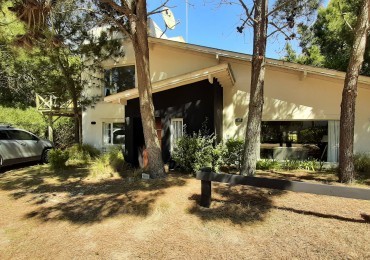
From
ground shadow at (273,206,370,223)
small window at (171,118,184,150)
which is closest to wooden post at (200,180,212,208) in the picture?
ground shadow at (273,206,370,223)

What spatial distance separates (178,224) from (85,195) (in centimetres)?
322

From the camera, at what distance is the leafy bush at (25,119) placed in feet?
64.0

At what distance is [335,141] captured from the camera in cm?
1112

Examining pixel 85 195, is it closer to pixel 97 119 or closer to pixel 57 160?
pixel 57 160

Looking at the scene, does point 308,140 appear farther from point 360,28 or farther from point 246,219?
point 246,219

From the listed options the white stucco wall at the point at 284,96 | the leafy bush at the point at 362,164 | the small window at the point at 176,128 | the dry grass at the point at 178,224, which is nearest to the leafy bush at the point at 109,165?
the dry grass at the point at 178,224

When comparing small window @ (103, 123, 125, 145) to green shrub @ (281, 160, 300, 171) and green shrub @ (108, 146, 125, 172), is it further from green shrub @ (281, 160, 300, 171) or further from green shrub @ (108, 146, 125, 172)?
green shrub @ (281, 160, 300, 171)

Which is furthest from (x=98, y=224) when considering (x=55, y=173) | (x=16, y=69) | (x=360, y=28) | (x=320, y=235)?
(x=16, y=69)

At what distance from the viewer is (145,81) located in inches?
313

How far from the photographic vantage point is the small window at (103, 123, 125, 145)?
608 inches

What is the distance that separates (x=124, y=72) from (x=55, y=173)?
21.9 ft

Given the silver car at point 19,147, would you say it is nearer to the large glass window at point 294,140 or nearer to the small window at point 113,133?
the small window at point 113,133

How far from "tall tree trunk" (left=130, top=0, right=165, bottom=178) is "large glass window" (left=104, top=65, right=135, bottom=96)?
7.11 meters

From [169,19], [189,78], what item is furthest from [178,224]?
[169,19]
